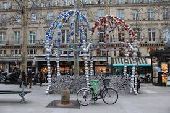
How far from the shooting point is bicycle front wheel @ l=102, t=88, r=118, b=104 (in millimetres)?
18922

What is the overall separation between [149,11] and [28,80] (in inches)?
1352

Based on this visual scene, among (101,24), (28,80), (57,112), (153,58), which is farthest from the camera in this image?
(153,58)

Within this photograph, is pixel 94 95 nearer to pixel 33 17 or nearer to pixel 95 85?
pixel 95 85

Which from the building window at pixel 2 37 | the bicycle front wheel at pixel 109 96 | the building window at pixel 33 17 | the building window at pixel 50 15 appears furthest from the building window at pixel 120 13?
the bicycle front wheel at pixel 109 96

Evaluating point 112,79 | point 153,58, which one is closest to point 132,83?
point 112,79

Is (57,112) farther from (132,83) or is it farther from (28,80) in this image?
(28,80)

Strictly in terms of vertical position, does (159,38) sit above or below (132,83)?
above

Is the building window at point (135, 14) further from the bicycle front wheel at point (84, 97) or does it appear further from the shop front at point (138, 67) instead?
the bicycle front wheel at point (84, 97)

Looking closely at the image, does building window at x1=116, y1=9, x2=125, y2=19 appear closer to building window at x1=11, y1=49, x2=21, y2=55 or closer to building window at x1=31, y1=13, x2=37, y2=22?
building window at x1=31, y1=13, x2=37, y2=22

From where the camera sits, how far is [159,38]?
63375mm

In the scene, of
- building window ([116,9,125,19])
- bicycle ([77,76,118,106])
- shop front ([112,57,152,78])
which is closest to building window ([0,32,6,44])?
building window ([116,9,125,19])

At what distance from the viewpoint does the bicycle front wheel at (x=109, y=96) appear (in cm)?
1892

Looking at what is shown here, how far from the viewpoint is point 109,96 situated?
756 inches

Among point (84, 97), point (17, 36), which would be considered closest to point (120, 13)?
point (17, 36)
